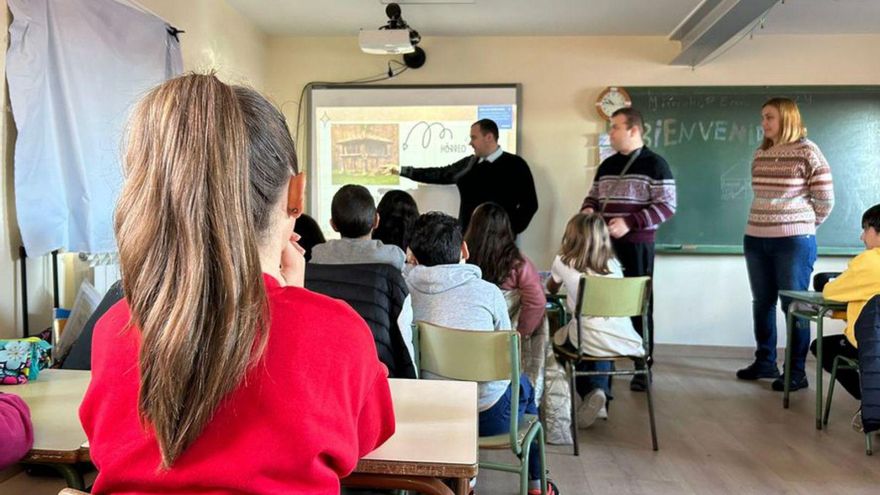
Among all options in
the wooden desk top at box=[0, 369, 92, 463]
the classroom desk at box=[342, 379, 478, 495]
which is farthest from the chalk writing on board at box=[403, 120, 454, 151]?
the classroom desk at box=[342, 379, 478, 495]

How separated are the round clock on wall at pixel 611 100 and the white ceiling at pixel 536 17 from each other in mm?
400

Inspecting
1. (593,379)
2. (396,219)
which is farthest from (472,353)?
(593,379)

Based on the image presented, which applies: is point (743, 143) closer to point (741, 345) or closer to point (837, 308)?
point (741, 345)

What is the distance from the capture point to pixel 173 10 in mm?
3309

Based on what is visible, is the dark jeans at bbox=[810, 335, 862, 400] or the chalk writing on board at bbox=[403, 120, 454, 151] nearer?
the dark jeans at bbox=[810, 335, 862, 400]

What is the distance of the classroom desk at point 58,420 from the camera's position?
1.17 metres

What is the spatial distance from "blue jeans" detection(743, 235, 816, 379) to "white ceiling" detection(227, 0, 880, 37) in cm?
141

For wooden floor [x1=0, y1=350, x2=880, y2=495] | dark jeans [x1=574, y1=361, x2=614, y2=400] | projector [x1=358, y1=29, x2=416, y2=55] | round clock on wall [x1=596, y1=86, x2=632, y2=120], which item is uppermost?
projector [x1=358, y1=29, x2=416, y2=55]

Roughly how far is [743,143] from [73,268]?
4137 mm

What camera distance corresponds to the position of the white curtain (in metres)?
2.21

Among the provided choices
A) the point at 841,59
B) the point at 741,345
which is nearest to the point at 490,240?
the point at 741,345

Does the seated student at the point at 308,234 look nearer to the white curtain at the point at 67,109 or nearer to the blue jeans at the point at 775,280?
the white curtain at the point at 67,109

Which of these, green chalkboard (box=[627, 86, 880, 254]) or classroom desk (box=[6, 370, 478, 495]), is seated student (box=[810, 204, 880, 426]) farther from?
classroom desk (box=[6, 370, 478, 495])

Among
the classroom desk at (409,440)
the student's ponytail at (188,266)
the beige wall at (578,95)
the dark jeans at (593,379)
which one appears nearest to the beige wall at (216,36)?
the beige wall at (578,95)
